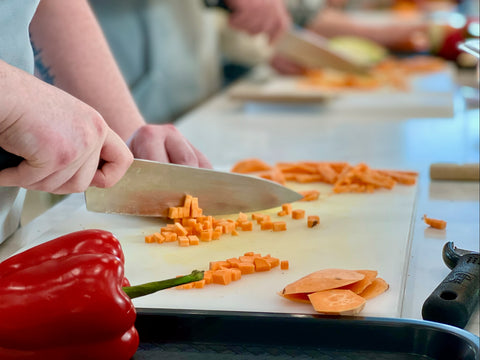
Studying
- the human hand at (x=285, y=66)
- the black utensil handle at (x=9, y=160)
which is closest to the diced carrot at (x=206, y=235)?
the black utensil handle at (x=9, y=160)

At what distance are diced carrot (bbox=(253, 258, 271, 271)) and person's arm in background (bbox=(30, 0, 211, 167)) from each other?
1.09ft

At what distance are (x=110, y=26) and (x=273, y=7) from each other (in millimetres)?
624

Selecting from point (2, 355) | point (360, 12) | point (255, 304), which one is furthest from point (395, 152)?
point (360, 12)

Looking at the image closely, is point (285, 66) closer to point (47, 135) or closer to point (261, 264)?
point (261, 264)

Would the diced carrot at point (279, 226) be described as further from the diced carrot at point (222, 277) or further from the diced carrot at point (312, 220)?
the diced carrot at point (222, 277)

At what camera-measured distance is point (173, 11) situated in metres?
2.84

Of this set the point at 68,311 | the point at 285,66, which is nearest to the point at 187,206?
the point at 68,311

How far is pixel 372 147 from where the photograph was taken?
75.2 inches

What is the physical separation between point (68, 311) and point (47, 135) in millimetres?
222

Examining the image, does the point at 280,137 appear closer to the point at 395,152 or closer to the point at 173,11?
the point at 395,152

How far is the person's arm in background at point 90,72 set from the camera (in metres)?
1.28

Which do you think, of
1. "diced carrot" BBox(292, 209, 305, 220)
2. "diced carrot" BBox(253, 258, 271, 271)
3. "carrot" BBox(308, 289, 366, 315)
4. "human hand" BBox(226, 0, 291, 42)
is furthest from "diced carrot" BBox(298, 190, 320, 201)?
"human hand" BBox(226, 0, 291, 42)

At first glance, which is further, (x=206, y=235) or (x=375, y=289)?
(x=206, y=235)

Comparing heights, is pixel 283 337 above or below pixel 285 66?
above
